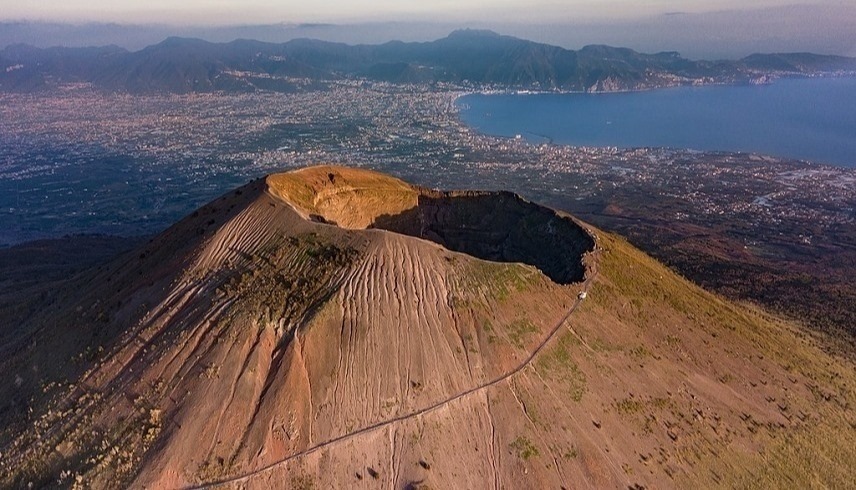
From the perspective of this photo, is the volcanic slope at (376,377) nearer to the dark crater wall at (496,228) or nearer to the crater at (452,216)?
the crater at (452,216)

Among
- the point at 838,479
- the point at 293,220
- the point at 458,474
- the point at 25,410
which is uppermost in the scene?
the point at 293,220

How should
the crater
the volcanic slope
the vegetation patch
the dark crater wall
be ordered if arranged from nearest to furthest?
the volcanic slope → the vegetation patch → the crater → the dark crater wall

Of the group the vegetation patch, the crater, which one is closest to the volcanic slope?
the vegetation patch

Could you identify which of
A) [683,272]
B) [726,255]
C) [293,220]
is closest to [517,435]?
[293,220]

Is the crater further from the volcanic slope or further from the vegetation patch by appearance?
the vegetation patch

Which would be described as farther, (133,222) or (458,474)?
(133,222)

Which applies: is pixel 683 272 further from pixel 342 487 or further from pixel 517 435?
pixel 342 487

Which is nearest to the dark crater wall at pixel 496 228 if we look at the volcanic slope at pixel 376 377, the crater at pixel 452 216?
the crater at pixel 452 216
